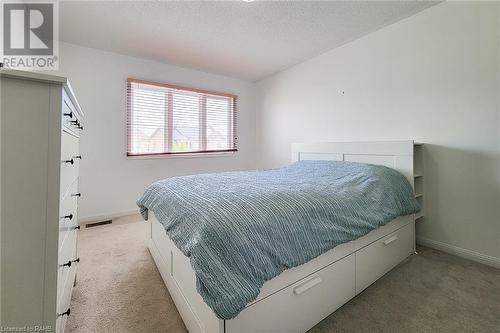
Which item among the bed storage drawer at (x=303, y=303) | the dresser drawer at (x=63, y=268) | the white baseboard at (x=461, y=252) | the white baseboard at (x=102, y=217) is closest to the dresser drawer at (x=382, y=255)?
the bed storage drawer at (x=303, y=303)

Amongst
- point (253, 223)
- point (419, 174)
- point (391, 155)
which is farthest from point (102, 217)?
point (419, 174)

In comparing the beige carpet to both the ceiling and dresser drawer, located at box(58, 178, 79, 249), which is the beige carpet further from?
the ceiling

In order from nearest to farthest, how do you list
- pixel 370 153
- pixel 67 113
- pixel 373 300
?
1. pixel 67 113
2. pixel 373 300
3. pixel 370 153

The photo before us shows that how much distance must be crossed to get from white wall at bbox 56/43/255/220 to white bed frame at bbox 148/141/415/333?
149cm

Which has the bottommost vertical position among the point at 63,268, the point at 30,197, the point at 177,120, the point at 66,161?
the point at 63,268

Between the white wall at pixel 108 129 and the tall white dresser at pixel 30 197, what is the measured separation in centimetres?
257

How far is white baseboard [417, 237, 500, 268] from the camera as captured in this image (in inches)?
70.4

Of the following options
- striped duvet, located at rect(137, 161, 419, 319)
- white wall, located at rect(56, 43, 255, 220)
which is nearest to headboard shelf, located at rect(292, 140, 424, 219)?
striped duvet, located at rect(137, 161, 419, 319)

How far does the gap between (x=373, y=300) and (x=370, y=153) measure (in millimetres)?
1465

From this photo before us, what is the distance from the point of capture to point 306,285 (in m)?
1.11

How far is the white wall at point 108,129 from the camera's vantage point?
2.81 m

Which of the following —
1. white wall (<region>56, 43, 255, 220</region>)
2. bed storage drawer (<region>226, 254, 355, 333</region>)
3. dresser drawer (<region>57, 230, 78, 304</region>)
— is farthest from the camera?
white wall (<region>56, 43, 255, 220</region>)

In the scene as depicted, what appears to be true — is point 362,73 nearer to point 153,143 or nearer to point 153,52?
point 153,52

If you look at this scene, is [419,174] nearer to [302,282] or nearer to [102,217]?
[302,282]
